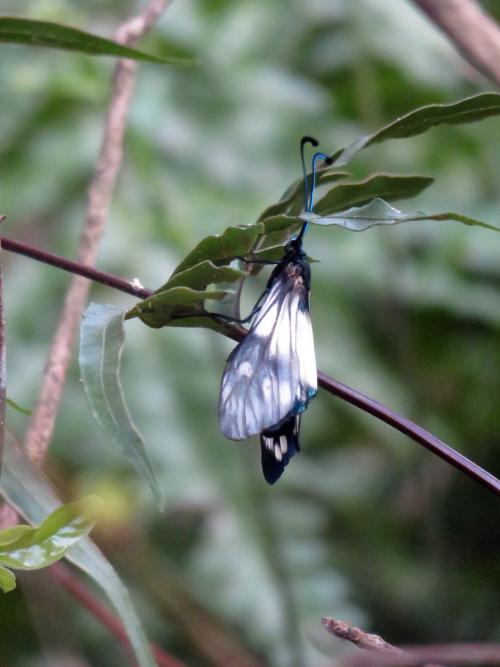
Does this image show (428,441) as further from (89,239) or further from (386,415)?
(89,239)

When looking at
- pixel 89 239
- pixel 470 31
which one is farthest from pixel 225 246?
pixel 470 31

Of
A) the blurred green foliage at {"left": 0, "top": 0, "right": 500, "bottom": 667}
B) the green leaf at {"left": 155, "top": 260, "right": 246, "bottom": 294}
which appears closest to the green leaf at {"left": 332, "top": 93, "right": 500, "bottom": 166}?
the green leaf at {"left": 155, "top": 260, "right": 246, "bottom": 294}

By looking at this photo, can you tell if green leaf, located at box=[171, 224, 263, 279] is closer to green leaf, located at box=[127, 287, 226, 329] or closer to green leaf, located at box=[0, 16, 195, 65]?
green leaf, located at box=[127, 287, 226, 329]

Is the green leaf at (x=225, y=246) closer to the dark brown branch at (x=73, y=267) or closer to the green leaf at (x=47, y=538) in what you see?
the dark brown branch at (x=73, y=267)

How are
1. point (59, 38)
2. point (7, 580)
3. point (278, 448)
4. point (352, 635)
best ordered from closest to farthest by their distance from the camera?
point (352, 635)
point (7, 580)
point (278, 448)
point (59, 38)

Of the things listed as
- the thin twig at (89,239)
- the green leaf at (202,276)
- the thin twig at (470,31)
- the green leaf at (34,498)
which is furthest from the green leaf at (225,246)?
the thin twig at (470,31)

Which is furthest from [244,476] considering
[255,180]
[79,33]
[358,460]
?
[79,33]
